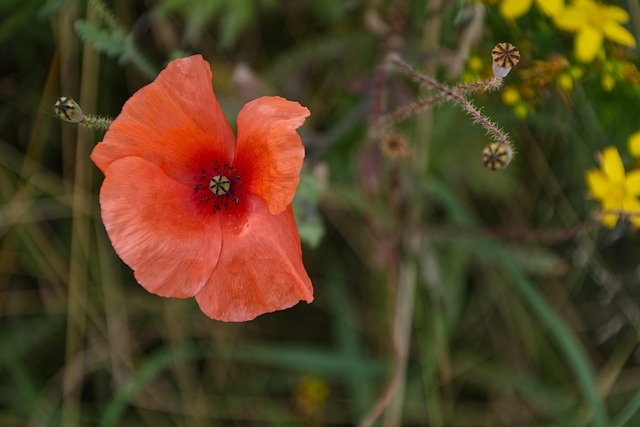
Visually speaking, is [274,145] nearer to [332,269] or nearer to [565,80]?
[565,80]

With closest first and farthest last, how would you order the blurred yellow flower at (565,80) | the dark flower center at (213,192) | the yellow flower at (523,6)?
1. the dark flower center at (213,192)
2. the yellow flower at (523,6)
3. the blurred yellow flower at (565,80)

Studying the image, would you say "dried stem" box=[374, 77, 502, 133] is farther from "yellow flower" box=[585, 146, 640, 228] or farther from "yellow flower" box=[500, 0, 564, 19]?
"yellow flower" box=[585, 146, 640, 228]

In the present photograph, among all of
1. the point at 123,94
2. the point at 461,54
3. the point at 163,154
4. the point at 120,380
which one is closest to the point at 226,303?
the point at 163,154

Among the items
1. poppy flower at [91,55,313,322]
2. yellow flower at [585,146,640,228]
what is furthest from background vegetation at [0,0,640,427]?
poppy flower at [91,55,313,322]

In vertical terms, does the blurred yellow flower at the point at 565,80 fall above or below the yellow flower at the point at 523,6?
below

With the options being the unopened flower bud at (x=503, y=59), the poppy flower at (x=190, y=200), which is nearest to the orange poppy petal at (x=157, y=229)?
the poppy flower at (x=190, y=200)

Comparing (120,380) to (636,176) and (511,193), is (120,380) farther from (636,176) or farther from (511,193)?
(636,176)

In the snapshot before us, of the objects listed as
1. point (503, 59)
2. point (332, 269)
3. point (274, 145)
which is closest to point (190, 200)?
point (274, 145)

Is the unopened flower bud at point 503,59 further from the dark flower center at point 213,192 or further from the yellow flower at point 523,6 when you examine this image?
the dark flower center at point 213,192
